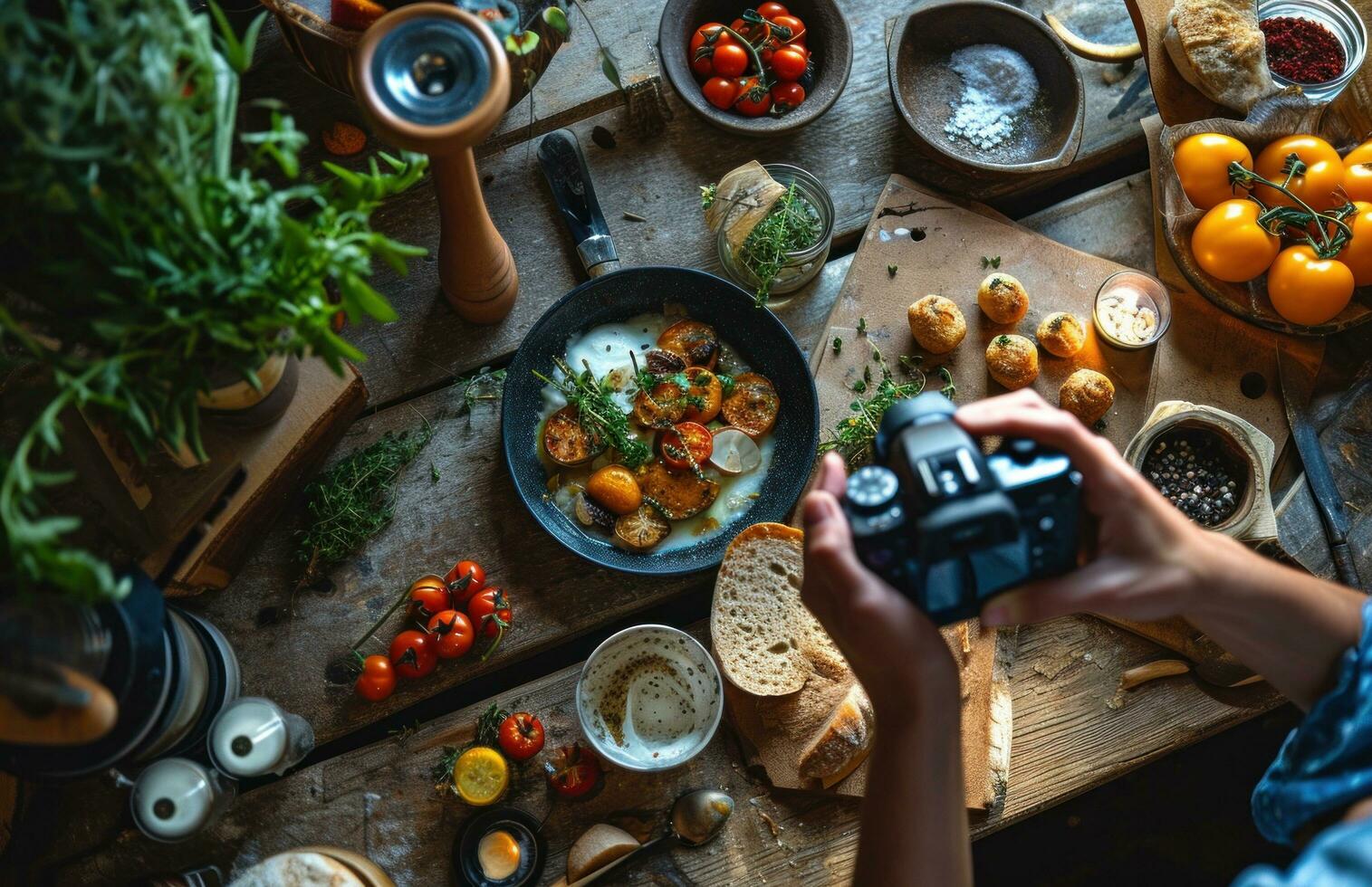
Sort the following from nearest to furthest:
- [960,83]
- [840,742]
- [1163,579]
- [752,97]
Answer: [1163,579] < [840,742] < [752,97] < [960,83]

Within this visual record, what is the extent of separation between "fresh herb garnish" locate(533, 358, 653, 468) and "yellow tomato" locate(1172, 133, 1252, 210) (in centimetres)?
124

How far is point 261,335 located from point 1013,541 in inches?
38.9

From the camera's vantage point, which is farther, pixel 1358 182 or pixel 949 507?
A: pixel 1358 182

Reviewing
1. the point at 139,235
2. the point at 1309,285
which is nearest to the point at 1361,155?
the point at 1309,285

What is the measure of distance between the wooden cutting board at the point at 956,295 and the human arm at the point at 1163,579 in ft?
2.33

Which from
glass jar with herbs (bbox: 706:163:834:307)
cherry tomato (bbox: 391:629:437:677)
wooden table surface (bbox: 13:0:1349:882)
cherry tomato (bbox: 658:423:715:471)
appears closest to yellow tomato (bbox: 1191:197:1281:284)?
wooden table surface (bbox: 13:0:1349:882)

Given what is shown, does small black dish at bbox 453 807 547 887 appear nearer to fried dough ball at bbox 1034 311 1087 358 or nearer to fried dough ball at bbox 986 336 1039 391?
fried dough ball at bbox 986 336 1039 391

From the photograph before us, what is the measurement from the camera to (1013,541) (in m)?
1.17

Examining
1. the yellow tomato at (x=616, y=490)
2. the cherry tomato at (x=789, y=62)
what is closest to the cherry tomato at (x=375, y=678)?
the yellow tomato at (x=616, y=490)

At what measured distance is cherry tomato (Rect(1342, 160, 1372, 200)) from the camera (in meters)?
1.95

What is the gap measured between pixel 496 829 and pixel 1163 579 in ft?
3.90

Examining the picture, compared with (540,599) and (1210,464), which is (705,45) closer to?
(540,599)

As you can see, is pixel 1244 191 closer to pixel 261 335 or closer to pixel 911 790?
pixel 911 790

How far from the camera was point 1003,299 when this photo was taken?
1.95m
